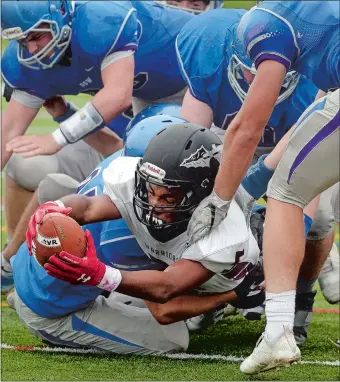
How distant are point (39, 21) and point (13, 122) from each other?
70 cm

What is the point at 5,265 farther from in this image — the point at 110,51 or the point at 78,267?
the point at 78,267

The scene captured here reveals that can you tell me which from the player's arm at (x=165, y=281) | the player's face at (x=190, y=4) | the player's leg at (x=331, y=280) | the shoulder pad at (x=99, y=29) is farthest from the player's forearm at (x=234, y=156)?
the player's face at (x=190, y=4)

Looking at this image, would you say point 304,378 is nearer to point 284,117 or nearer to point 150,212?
point 150,212

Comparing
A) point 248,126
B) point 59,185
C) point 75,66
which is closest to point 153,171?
point 248,126

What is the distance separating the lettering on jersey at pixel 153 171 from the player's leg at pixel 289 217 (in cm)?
49

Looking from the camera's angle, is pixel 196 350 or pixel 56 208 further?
→ pixel 196 350

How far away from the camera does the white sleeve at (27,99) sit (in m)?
5.85

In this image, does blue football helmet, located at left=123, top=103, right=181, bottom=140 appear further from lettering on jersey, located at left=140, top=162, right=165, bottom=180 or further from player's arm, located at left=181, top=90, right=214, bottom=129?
lettering on jersey, located at left=140, top=162, right=165, bottom=180

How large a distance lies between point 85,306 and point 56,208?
696 millimetres

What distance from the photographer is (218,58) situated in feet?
16.6

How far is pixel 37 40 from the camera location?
5484mm

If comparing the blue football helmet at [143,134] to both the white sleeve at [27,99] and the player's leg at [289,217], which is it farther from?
the white sleeve at [27,99]

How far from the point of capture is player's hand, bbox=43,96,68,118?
6070 mm

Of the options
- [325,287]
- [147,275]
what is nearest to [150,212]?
[147,275]
